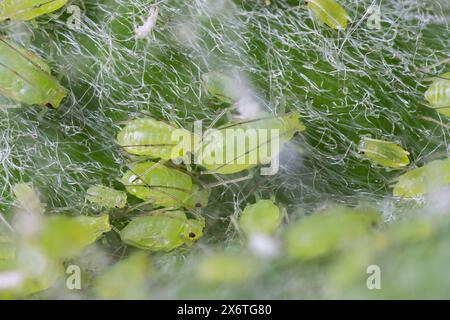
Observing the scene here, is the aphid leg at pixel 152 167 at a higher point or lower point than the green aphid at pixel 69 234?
higher

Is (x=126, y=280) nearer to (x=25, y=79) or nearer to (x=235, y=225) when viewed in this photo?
(x=235, y=225)

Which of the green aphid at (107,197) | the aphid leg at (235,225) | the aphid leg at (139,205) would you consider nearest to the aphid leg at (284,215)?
the aphid leg at (235,225)

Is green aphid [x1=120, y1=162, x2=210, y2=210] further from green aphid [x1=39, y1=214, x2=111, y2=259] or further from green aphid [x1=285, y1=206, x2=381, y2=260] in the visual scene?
green aphid [x1=285, y1=206, x2=381, y2=260]

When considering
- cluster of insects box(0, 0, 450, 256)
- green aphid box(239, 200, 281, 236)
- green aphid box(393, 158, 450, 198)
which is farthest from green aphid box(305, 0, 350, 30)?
green aphid box(239, 200, 281, 236)

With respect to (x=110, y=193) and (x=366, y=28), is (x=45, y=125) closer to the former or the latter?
(x=110, y=193)

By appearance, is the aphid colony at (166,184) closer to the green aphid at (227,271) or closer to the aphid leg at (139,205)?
the aphid leg at (139,205)

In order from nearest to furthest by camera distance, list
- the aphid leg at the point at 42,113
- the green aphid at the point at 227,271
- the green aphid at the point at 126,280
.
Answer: the green aphid at the point at 227,271, the green aphid at the point at 126,280, the aphid leg at the point at 42,113
